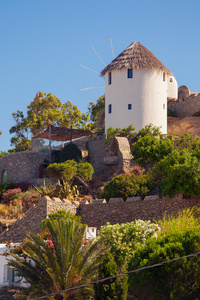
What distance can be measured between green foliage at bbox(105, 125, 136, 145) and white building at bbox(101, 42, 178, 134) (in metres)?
0.84

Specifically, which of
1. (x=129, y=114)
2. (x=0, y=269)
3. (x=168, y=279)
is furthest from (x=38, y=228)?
(x=129, y=114)

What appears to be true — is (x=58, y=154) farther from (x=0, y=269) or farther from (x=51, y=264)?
(x=51, y=264)

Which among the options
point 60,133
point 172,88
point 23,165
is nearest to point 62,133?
point 60,133

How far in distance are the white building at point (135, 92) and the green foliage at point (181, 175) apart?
13.6 metres

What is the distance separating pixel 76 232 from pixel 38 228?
808cm

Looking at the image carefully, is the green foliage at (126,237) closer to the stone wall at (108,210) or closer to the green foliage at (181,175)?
the green foliage at (181,175)

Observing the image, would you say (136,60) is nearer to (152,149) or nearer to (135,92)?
(135,92)

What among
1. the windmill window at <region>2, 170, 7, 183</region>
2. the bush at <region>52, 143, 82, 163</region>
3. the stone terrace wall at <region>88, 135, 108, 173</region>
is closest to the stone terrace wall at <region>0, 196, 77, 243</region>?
the stone terrace wall at <region>88, 135, 108, 173</region>

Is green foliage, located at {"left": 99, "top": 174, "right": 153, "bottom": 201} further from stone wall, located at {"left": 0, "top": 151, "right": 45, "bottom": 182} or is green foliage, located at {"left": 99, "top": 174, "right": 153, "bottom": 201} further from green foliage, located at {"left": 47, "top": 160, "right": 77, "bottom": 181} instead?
stone wall, located at {"left": 0, "top": 151, "right": 45, "bottom": 182}

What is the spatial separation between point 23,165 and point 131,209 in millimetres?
14141

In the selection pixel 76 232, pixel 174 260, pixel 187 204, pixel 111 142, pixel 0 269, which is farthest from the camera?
pixel 111 142

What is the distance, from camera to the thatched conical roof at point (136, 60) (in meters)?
36.4

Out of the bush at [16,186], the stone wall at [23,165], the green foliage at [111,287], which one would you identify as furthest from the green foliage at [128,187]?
the stone wall at [23,165]

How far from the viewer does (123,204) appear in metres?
23.0
